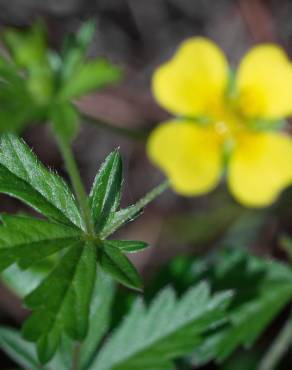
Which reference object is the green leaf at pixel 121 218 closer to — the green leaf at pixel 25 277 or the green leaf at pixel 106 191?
the green leaf at pixel 106 191

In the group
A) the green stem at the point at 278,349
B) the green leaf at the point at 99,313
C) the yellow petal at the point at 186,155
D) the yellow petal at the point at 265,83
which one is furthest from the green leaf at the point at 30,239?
the yellow petal at the point at 265,83

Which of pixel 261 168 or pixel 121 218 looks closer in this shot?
pixel 121 218

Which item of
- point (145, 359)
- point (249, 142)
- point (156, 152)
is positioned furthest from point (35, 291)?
point (249, 142)

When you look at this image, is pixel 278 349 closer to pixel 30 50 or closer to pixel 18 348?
pixel 18 348

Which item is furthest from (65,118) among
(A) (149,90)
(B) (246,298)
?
(A) (149,90)

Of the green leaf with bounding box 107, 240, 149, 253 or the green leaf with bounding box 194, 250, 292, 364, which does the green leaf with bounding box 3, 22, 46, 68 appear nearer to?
the green leaf with bounding box 107, 240, 149, 253

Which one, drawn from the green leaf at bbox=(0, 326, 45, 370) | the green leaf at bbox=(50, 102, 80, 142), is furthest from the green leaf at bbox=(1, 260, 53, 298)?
the green leaf at bbox=(50, 102, 80, 142)
